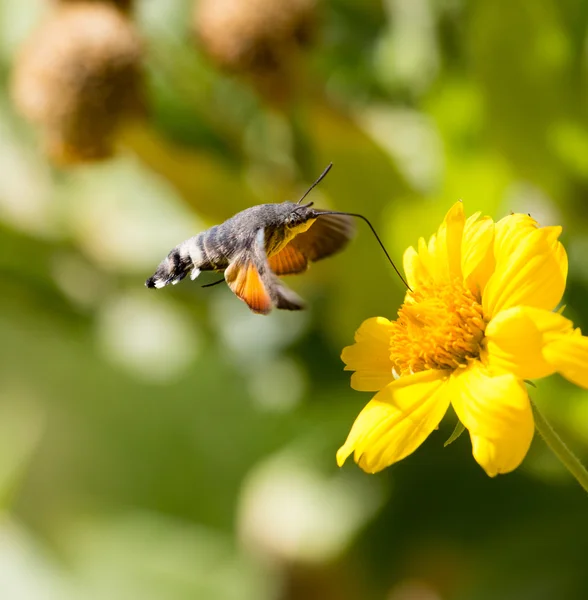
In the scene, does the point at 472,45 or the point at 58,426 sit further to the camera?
the point at 58,426

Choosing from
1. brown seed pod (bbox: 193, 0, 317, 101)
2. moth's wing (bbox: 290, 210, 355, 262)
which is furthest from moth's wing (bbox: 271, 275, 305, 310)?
brown seed pod (bbox: 193, 0, 317, 101)

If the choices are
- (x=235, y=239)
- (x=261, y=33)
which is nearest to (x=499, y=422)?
(x=235, y=239)

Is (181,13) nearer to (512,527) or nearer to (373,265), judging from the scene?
(373,265)

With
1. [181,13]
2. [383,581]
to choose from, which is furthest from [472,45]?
[383,581]

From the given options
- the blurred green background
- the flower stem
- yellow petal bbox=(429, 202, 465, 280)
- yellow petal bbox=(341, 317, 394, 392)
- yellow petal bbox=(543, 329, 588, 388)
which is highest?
the blurred green background

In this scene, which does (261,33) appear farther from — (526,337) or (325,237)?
(526,337)

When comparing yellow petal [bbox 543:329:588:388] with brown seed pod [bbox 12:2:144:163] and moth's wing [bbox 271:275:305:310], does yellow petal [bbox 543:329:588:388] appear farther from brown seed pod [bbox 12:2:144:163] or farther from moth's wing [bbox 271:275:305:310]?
brown seed pod [bbox 12:2:144:163]

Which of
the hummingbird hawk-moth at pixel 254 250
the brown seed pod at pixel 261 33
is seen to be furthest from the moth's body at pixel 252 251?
the brown seed pod at pixel 261 33

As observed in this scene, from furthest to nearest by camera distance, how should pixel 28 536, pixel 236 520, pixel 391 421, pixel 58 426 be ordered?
pixel 58 426, pixel 28 536, pixel 236 520, pixel 391 421
